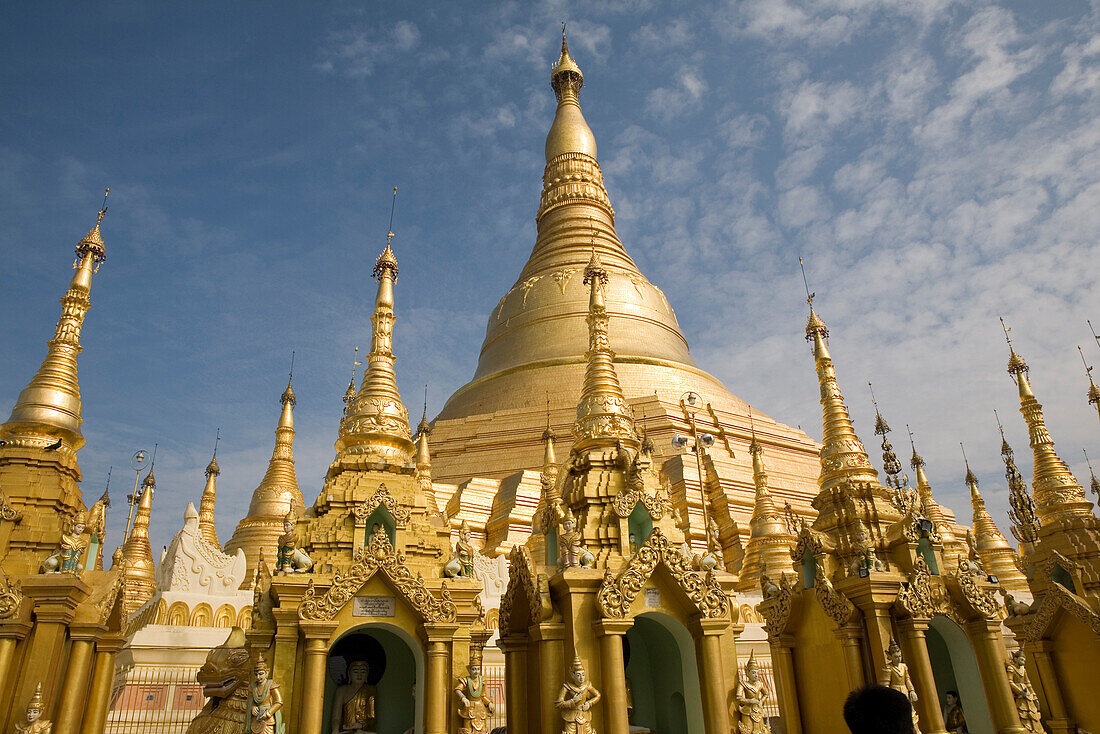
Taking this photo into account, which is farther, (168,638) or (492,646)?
(492,646)

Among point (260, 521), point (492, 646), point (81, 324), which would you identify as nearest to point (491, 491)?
point (260, 521)

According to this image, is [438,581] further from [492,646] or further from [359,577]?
[492,646]

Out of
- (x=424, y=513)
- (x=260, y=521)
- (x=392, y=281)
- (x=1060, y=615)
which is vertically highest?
(x=392, y=281)

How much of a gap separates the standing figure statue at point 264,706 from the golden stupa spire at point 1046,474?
1577 cm

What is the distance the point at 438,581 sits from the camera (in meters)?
10.8

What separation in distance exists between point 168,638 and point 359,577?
603 centimetres

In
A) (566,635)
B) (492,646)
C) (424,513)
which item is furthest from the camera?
(492,646)

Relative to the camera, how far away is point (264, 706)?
9.16 meters

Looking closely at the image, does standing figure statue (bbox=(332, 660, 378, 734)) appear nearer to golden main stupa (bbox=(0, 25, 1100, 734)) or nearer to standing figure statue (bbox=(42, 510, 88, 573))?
golden main stupa (bbox=(0, 25, 1100, 734))

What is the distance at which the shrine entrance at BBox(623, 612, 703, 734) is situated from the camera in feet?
34.2

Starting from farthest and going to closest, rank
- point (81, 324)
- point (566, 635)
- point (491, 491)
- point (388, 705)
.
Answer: point (491, 491)
point (81, 324)
point (388, 705)
point (566, 635)

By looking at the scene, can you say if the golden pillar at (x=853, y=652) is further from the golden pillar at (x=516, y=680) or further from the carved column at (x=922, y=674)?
the golden pillar at (x=516, y=680)

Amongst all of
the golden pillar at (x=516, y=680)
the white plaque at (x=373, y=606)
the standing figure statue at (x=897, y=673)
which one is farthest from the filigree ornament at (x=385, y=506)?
the standing figure statue at (x=897, y=673)

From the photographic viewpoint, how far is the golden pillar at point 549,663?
32.2ft
